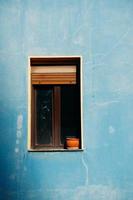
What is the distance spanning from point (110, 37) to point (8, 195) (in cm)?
272

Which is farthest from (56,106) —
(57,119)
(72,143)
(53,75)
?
(72,143)

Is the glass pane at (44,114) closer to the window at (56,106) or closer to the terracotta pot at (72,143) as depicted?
the window at (56,106)

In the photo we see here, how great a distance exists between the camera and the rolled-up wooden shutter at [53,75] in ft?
21.8

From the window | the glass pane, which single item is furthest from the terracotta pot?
the glass pane

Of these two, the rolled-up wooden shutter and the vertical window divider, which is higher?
the rolled-up wooden shutter

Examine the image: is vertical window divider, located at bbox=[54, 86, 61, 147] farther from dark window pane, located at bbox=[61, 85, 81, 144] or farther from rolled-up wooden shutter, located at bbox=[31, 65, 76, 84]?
rolled-up wooden shutter, located at bbox=[31, 65, 76, 84]

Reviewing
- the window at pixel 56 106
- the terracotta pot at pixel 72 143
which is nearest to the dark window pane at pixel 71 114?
the window at pixel 56 106

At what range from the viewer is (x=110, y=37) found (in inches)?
257

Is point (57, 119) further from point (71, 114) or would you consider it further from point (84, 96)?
point (84, 96)

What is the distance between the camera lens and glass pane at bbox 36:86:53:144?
6.66 metres

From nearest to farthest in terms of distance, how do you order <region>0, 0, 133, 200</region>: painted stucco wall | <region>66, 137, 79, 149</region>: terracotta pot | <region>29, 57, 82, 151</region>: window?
1. <region>0, 0, 133, 200</region>: painted stucco wall
2. <region>66, 137, 79, 149</region>: terracotta pot
3. <region>29, 57, 82, 151</region>: window

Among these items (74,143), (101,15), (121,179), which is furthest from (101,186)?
(101,15)

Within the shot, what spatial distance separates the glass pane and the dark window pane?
197mm

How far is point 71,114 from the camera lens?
6688 mm
